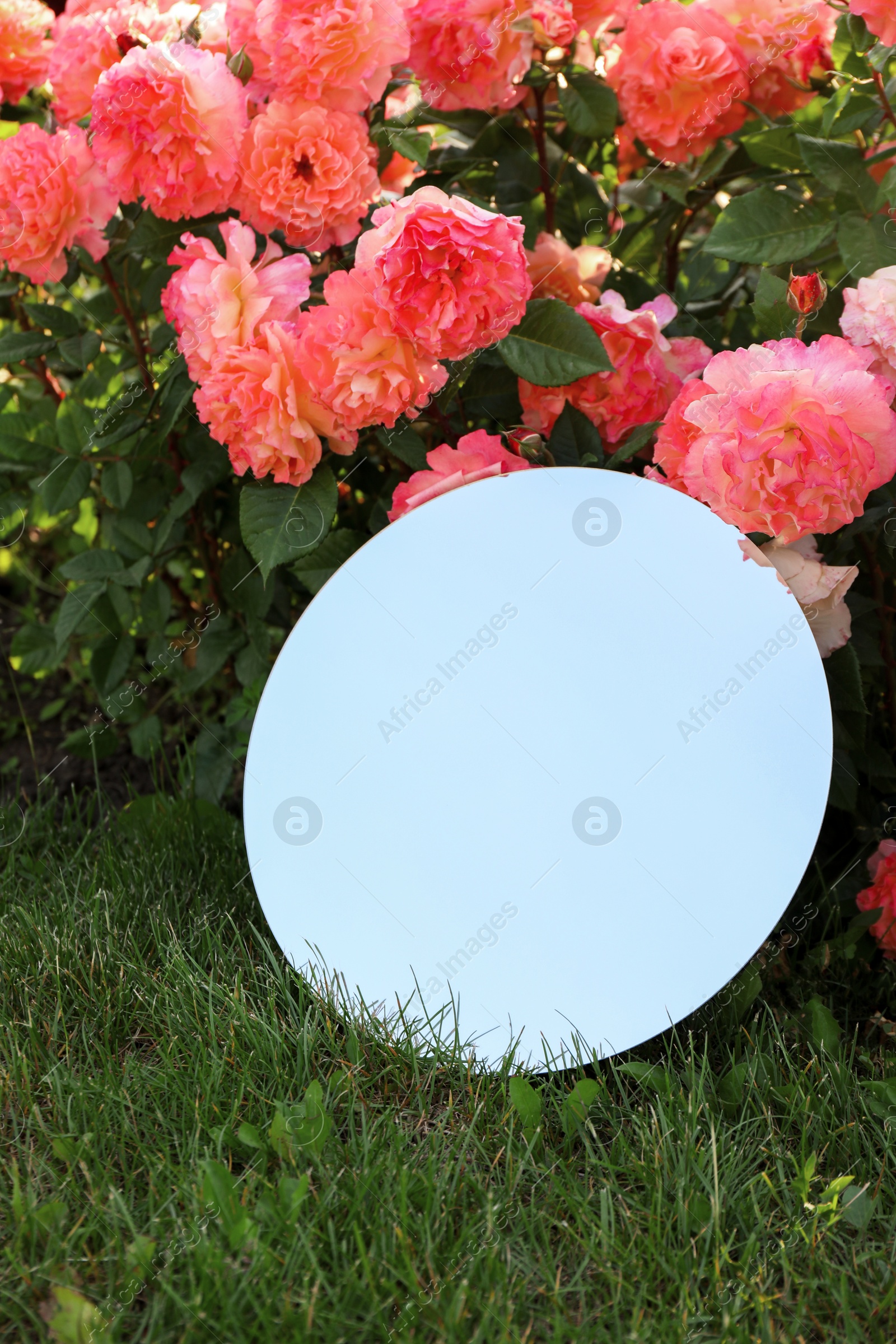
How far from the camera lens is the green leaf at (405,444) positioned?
172 cm

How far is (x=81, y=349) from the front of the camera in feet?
6.44

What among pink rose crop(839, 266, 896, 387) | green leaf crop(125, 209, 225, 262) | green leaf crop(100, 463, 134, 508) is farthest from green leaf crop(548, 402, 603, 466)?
green leaf crop(100, 463, 134, 508)

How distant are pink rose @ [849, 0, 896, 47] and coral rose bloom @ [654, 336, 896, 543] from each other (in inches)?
17.9

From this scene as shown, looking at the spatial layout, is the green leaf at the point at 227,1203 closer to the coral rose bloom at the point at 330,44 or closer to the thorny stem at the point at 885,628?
the thorny stem at the point at 885,628

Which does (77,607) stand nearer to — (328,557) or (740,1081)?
(328,557)

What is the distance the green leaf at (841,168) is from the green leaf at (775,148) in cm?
9

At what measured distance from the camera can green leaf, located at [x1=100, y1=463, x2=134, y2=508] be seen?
204 cm

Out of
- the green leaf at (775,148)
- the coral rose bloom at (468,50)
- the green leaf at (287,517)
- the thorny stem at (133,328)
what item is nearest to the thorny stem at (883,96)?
the green leaf at (775,148)

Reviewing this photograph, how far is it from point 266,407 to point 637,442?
21.5 inches

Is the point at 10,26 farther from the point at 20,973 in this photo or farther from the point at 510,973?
the point at 510,973

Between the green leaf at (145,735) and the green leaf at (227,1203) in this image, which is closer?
the green leaf at (227,1203)

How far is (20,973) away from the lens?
1619 mm

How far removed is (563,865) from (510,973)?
0.53 feet

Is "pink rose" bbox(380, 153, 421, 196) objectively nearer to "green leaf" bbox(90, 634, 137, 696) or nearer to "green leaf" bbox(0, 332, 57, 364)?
"green leaf" bbox(0, 332, 57, 364)
